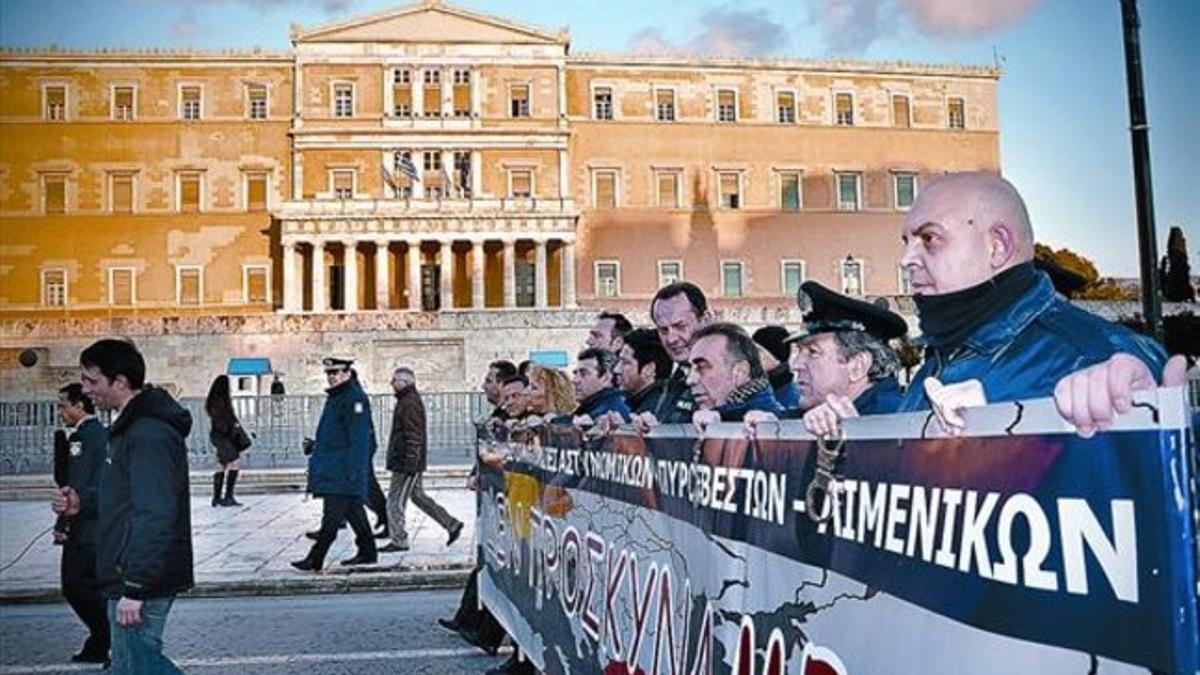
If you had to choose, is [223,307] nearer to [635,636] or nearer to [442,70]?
[442,70]

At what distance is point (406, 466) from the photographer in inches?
472

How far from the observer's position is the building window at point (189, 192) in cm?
6138

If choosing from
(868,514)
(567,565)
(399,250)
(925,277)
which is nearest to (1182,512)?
(868,514)

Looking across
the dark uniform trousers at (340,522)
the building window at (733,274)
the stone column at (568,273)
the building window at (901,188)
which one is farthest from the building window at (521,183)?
the dark uniform trousers at (340,522)

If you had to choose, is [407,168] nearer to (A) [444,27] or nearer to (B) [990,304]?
(A) [444,27]

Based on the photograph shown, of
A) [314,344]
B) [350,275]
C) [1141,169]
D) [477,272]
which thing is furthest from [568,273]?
[1141,169]

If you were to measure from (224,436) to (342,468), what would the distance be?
695cm

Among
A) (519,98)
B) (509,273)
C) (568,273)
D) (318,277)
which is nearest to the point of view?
(318,277)

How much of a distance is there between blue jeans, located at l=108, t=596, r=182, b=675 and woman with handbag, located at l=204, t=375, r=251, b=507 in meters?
12.5

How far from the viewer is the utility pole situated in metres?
8.60

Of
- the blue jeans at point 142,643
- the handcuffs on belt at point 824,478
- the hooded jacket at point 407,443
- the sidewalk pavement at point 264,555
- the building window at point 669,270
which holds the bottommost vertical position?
the sidewalk pavement at point 264,555

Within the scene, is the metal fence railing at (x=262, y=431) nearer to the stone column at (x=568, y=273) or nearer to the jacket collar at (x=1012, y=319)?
the jacket collar at (x=1012, y=319)

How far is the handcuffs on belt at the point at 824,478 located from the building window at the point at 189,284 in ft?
202

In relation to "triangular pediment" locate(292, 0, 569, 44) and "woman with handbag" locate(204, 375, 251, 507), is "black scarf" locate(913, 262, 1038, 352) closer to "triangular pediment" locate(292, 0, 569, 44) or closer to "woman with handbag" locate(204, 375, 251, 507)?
"woman with handbag" locate(204, 375, 251, 507)
